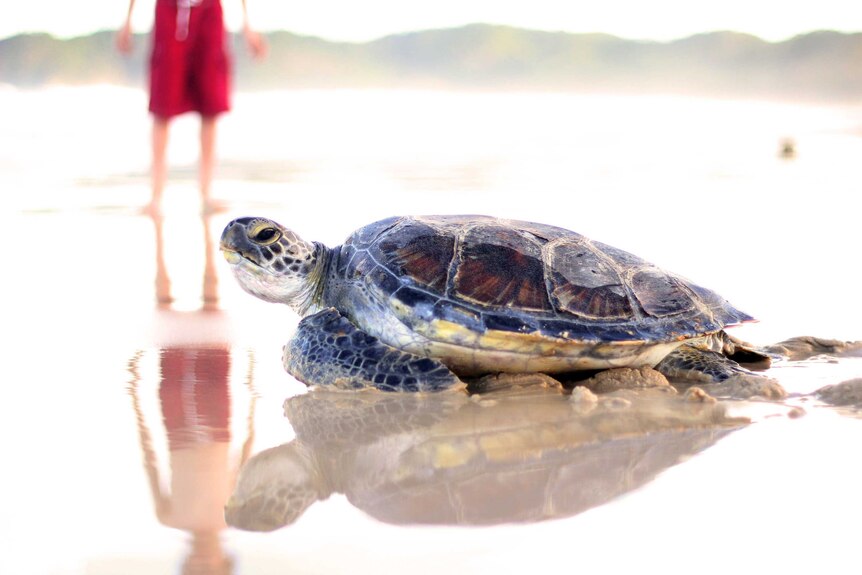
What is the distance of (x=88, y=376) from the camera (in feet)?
10.9

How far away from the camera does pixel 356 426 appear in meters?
2.77

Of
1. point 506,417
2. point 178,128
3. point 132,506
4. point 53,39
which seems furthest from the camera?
point 53,39

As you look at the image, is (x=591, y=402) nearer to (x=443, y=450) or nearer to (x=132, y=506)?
(x=443, y=450)

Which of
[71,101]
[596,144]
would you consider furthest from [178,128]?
[596,144]

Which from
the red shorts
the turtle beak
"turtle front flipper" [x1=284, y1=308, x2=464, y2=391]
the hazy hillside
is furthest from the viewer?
the hazy hillside

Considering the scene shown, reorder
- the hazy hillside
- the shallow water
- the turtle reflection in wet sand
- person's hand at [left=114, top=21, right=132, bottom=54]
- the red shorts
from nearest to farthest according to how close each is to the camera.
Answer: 1. the shallow water
2. the turtle reflection in wet sand
3. the red shorts
4. person's hand at [left=114, top=21, right=132, bottom=54]
5. the hazy hillside

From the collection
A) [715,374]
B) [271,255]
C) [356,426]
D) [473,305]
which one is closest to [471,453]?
[356,426]

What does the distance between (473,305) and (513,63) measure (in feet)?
107

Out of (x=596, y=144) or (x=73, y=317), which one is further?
(x=596, y=144)

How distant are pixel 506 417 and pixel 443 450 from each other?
366 mm

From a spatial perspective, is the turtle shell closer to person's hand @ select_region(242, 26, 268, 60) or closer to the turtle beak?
the turtle beak

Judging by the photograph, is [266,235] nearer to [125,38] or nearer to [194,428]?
[194,428]

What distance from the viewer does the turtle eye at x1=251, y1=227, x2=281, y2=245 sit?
3.49 meters

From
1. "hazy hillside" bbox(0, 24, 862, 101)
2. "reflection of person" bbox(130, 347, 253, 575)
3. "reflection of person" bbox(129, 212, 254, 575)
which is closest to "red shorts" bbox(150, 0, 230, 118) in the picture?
"reflection of person" bbox(129, 212, 254, 575)
